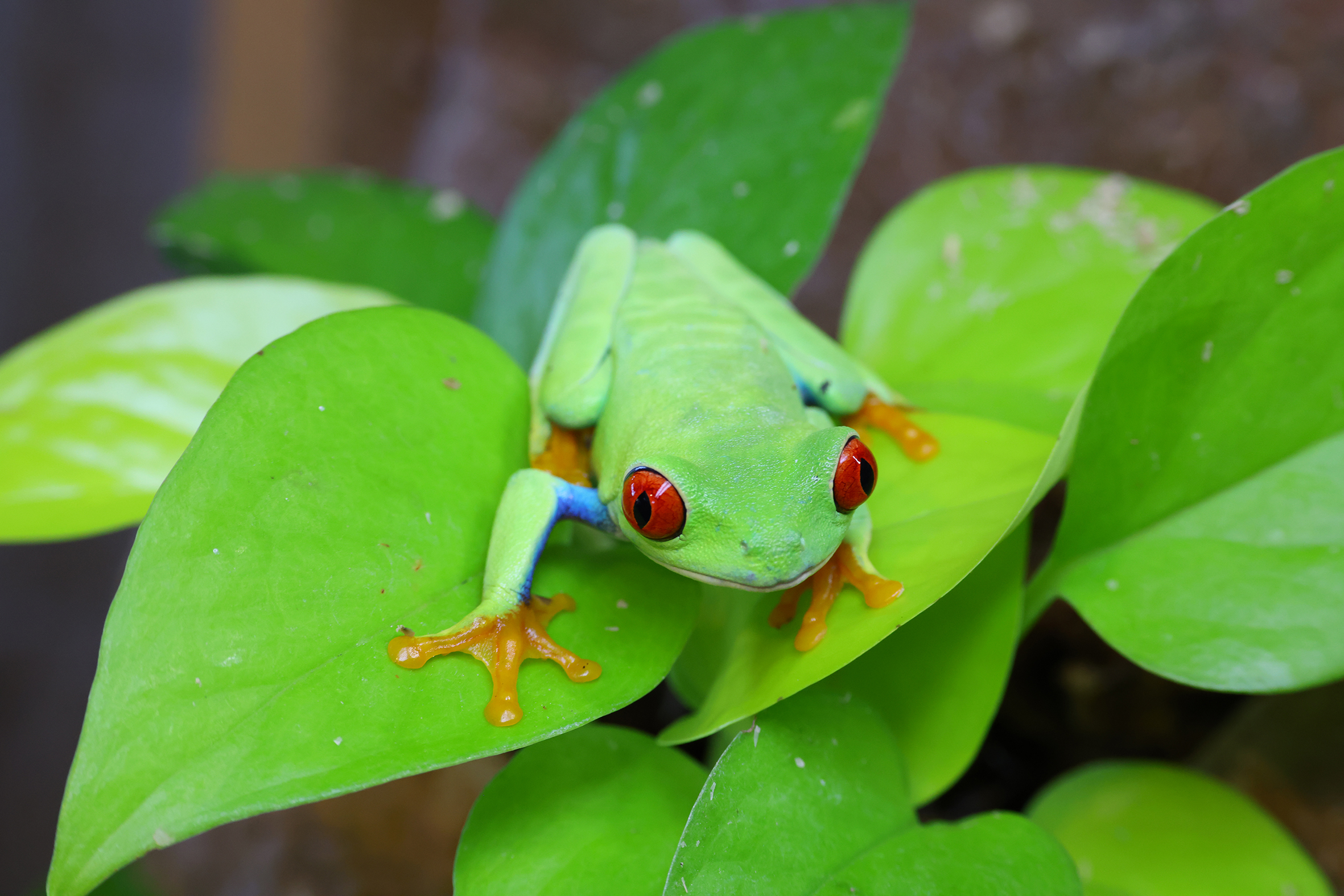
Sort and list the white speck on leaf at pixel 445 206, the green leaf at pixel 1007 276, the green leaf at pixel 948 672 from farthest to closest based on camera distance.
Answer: the white speck on leaf at pixel 445 206 < the green leaf at pixel 1007 276 < the green leaf at pixel 948 672

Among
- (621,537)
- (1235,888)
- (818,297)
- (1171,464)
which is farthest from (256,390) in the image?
(818,297)

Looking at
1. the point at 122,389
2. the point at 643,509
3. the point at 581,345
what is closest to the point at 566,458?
the point at 581,345

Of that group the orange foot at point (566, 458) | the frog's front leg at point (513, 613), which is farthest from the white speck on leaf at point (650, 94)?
the frog's front leg at point (513, 613)

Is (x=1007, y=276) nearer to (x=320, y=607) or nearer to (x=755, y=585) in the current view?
(x=755, y=585)

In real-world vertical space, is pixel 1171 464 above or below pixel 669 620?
above

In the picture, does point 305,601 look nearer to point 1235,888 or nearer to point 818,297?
point 1235,888

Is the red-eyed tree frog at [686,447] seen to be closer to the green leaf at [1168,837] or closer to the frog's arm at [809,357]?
the frog's arm at [809,357]
